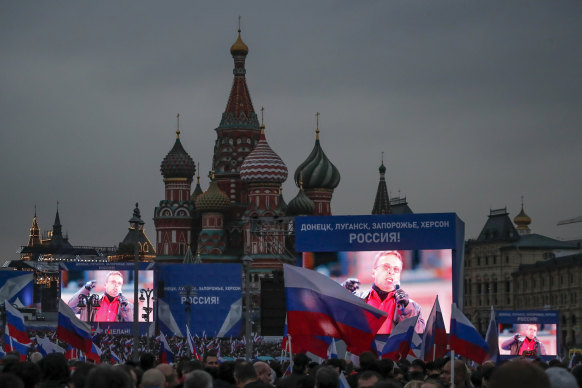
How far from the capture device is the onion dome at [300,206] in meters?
104

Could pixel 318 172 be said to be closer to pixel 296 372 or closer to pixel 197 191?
pixel 197 191

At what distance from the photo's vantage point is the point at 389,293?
40.6 metres

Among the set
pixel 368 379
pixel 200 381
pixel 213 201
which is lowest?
pixel 368 379

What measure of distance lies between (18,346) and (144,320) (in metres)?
37.3

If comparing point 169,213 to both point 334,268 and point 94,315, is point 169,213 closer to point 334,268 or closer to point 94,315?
point 94,315

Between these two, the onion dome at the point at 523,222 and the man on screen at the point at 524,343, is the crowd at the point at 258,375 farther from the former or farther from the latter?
the onion dome at the point at 523,222

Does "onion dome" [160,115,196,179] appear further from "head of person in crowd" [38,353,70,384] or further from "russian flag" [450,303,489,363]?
"head of person in crowd" [38,353,70,384]

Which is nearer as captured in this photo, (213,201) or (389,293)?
(389,293)

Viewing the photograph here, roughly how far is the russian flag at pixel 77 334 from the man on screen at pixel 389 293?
43.5 feet

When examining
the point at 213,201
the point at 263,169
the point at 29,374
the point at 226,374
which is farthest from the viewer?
the point at 213,201

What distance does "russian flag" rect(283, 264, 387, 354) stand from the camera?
1745cm

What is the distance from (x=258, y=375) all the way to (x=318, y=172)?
98365mm

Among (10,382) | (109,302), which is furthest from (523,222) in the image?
(10,382)

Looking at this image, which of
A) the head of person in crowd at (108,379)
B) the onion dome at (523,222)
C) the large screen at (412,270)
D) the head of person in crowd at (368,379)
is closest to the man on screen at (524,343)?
the large screen at (412,270)
